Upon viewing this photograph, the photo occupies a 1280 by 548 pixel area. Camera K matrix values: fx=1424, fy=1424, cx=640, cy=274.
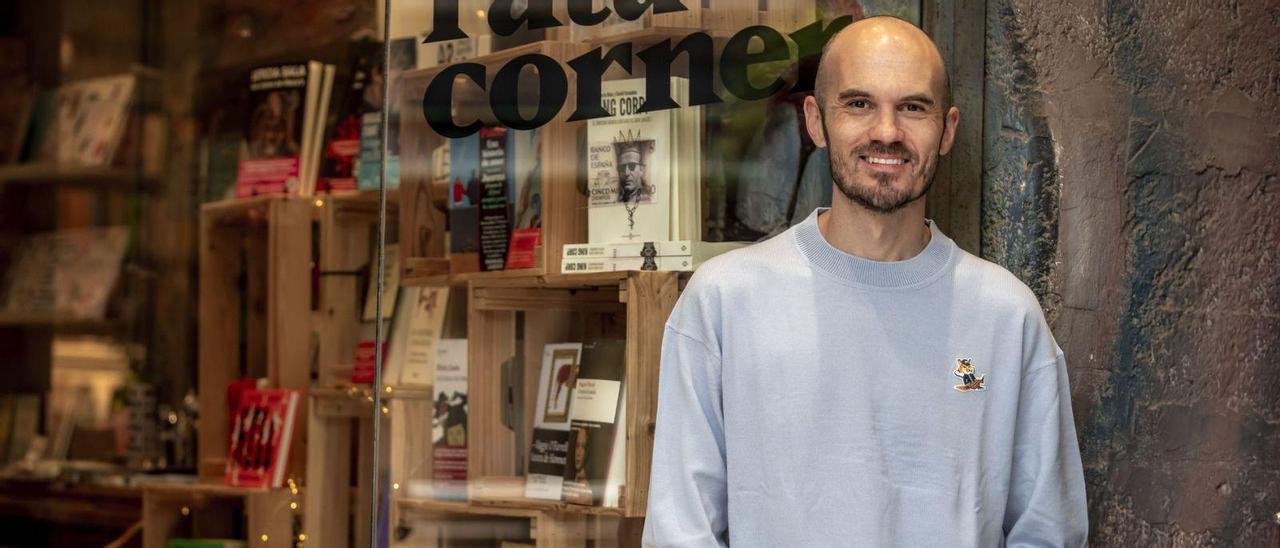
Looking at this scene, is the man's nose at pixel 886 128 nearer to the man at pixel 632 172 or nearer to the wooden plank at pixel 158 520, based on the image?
the man at pixel 632 172

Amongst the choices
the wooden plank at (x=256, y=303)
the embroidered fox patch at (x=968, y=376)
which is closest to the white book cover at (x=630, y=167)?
the embroidered fox patch at (x=968, y=376)

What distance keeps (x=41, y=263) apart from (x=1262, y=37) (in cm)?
446

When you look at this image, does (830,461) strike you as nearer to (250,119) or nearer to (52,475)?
(250,119)

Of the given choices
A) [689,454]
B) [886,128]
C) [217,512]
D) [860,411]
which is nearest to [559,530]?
[689,454]

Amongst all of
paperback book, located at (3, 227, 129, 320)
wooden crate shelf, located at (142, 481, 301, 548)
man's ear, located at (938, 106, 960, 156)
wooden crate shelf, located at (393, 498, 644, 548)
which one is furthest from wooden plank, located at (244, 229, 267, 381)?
man's ear, located at (938, 106, 960, 156)

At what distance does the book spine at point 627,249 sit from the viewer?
2734 millimetres

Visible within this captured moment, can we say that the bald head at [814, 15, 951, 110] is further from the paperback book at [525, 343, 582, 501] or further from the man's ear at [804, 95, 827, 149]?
the paperback book at [525, 343, 582, 501]

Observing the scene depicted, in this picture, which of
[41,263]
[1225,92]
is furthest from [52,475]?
[1225,92]

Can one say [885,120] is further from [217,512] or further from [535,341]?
[217,512]

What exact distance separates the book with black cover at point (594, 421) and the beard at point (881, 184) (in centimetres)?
80

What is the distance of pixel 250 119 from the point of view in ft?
15.0

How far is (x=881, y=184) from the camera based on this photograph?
2180mm

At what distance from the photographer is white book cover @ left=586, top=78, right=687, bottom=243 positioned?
279 cm

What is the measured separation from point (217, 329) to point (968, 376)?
304 centimetres
